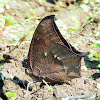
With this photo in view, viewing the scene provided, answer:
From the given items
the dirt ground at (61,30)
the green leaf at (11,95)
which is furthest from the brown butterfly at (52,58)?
the green leaf at (11,95)

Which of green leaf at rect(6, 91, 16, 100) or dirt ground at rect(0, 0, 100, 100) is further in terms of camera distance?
dirt ground at rect(0, 0, 100, 100)

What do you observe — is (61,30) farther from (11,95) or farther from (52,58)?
(11,95)

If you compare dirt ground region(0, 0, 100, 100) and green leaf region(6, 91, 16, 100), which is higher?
dirt ground region(0, 0, 100, 100)

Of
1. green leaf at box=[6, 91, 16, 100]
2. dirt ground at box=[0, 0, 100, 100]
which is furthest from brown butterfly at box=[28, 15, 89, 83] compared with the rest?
green leaf at box=[6, 91, 16, 100]

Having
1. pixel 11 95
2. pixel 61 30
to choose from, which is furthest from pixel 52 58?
pixel 61 30

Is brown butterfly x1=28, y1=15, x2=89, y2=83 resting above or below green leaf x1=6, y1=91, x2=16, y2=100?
above

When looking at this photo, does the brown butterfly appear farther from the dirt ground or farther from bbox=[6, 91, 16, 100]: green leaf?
bbox=[6, 91, 16, 100]: green leaf

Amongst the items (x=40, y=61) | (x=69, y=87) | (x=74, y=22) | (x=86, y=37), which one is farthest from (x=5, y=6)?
(x=69, y=87)
